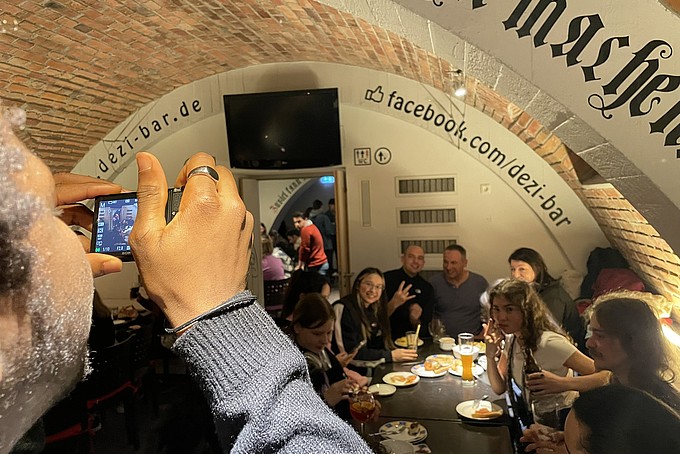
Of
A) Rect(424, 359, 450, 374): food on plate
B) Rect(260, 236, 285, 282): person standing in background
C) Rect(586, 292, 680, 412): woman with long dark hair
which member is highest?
Rect(260, 236, 285, 282): person standing in background

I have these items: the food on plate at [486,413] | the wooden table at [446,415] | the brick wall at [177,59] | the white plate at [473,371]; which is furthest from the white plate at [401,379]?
the brick wall at [177,59]

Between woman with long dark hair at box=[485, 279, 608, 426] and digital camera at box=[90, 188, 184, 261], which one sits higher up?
digital camera at box=[90, 188, 184, 261]

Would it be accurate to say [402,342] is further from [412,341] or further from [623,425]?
[623,425]

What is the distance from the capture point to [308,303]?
95.0 inches

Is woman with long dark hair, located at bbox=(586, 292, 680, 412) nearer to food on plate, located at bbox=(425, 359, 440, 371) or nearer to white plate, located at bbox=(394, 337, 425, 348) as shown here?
food on plate, located at bbox=(425, 359, 440, 371)

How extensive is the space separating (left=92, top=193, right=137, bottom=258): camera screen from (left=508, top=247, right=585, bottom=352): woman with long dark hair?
220cm

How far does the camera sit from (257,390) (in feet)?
1.63

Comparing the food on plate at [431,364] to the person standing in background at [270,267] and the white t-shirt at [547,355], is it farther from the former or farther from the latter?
the person standing in background at [270,267]

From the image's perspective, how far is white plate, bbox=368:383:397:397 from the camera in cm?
236

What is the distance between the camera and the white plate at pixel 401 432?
6.41 feet

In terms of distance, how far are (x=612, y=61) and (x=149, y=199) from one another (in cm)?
108

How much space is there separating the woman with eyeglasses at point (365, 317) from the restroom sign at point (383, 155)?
763mm

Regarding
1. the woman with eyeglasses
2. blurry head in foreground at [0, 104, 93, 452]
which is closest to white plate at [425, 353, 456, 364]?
the woman with eyeglasses

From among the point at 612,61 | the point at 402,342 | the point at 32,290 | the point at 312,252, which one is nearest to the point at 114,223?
the point at 32,290
